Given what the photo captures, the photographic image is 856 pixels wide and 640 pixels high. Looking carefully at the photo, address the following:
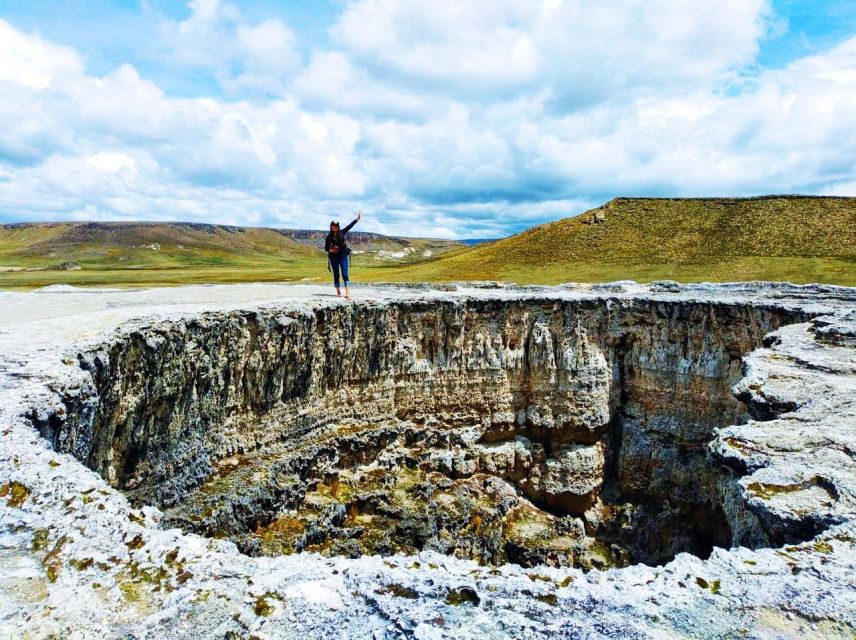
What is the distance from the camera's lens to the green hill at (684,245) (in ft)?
177

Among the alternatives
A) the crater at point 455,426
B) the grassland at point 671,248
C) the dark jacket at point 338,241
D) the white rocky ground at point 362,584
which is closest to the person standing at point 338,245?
the dark jacket at point 338,241

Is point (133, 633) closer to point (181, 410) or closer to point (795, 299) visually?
point (181, 410)

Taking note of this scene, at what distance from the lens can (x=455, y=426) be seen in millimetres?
27625

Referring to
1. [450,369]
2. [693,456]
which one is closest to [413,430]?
[450,369]

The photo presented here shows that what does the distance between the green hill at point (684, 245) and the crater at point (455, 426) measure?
2715 centimetres

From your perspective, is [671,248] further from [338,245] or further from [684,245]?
[338,245]

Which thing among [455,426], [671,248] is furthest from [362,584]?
[671,248]

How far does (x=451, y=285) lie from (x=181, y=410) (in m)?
19.2

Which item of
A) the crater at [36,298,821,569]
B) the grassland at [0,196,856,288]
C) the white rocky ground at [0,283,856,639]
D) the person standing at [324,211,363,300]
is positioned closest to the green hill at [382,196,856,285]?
the grassland at [0,196,856,288]

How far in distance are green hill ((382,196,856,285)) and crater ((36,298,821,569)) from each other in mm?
27148

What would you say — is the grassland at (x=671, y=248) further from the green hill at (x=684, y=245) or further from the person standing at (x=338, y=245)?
the person standing at (x=338, y=245)

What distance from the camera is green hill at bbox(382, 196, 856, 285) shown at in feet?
177

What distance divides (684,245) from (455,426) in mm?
51183

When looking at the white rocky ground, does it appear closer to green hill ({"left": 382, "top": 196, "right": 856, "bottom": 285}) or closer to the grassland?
the grassland
